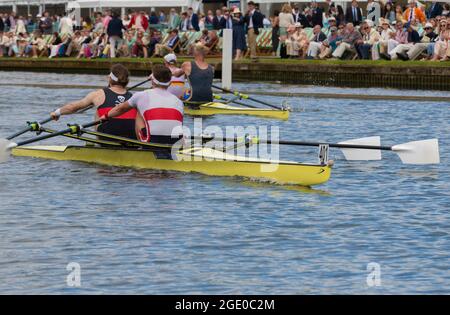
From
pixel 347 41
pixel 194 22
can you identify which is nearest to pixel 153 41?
pixel 194 22

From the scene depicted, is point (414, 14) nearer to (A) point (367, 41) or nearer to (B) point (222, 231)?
(A) point (367, 41)

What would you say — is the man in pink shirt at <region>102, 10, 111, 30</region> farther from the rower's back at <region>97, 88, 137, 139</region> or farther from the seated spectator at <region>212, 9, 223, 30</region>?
the rower's back at <region>97, 88, 137, 139</region>

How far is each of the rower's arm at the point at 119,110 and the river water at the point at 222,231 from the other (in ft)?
2.91

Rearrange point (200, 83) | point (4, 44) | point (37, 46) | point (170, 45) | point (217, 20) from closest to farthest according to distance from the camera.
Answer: point (200, 83) → point (170, 45) → point (217, 20) → point (37, 46) → point (4, 44)

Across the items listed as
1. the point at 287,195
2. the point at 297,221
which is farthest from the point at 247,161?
the point at 297,221

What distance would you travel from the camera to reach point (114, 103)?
1800 centimetres

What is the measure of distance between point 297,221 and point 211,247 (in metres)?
1.80

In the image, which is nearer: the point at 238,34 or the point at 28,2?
the point at 238,34

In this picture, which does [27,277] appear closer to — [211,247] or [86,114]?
[211,247]

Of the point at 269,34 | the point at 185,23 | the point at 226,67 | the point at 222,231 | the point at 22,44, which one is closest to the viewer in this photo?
the point at 222,231

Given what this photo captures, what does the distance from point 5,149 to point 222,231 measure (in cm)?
521

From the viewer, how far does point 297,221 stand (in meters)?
14.6

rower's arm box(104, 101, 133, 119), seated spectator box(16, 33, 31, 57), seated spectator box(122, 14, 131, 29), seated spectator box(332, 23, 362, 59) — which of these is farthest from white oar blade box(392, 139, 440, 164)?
seated spectator box(16, 33, 31, 57)
